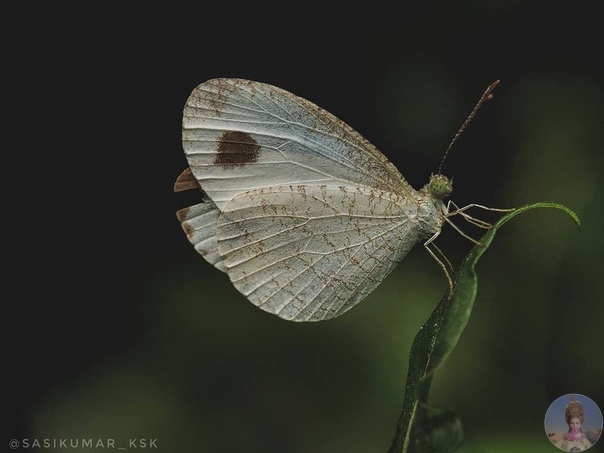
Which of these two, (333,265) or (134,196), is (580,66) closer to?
(333,265)

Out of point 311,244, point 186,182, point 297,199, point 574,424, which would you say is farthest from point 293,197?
point 574,424

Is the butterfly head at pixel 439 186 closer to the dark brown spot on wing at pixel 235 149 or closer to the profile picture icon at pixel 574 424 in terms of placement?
the dark brown spot on wing at pixel 235 149

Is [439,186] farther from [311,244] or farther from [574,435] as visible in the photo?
[574,435]

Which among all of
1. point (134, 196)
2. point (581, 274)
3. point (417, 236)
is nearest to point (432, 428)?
point (417, 236)

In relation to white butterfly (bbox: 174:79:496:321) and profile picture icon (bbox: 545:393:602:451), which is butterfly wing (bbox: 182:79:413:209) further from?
profile picture icon (bbox: 545:393:602:451)

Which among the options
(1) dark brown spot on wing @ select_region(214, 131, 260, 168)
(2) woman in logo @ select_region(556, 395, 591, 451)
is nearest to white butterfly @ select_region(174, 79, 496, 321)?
(1) dark brown spot on wing @ select_region(214, 131, 260, 168)

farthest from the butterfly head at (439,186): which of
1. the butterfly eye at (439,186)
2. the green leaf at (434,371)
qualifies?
the green leaf at (434,371)

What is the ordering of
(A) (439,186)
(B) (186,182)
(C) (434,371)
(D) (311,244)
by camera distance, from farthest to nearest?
(B) (186,182) < (D) (311,244) < (A) (439,186) < (C) (434,371)
